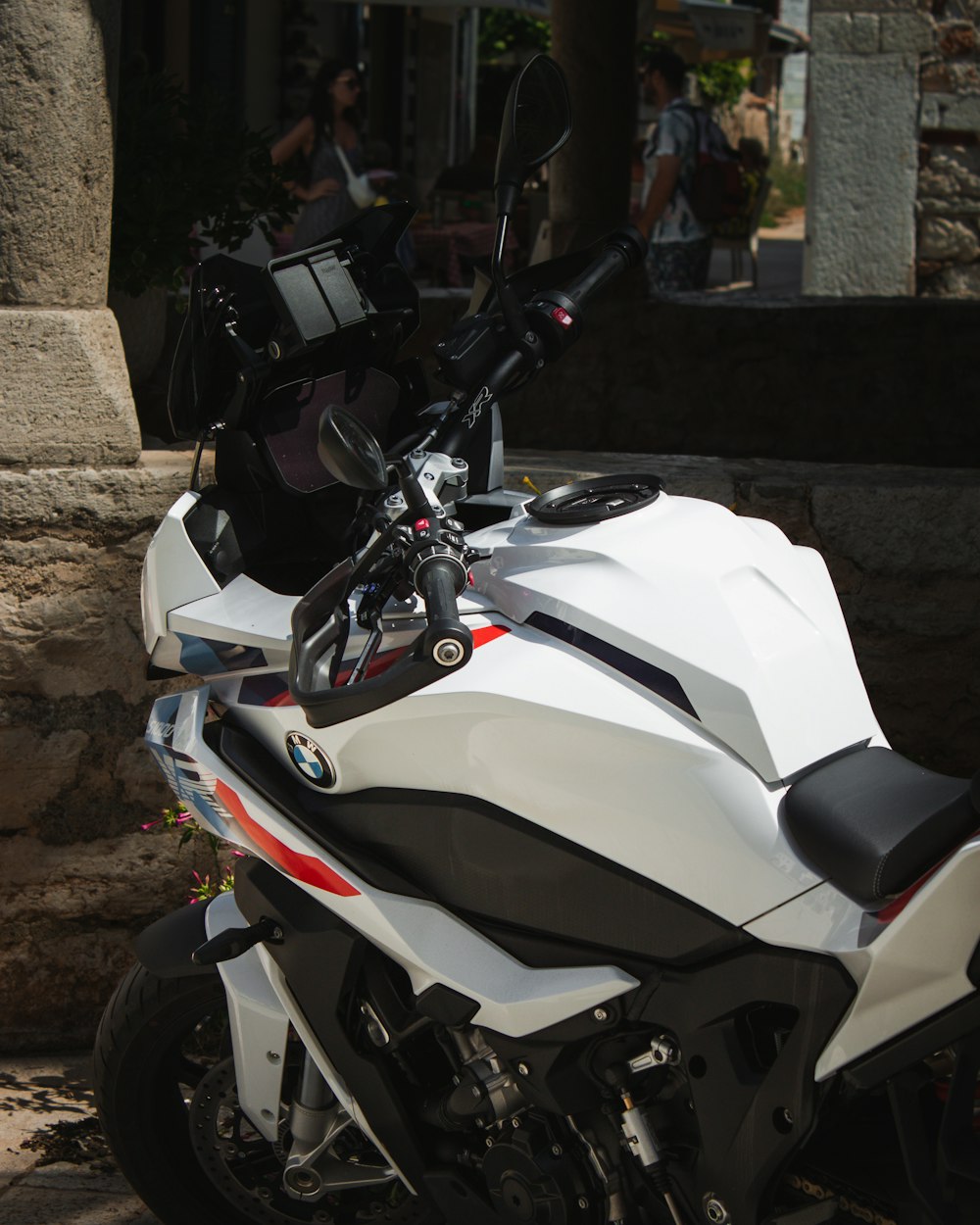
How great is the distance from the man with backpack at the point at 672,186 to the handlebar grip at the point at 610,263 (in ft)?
15.8

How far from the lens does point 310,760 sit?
1.96 meters

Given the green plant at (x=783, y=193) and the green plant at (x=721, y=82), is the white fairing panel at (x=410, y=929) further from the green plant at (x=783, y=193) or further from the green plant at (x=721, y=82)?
the green plant at (x=721, y=82)

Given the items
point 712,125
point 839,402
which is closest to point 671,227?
point 712,125

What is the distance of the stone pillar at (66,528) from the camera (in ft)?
9.71

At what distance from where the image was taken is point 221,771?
204cm

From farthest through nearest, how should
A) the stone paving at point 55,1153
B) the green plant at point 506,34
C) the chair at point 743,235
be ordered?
the green plant at point 506,34
the chair at point 743,235
the stone paving at point 55,1153

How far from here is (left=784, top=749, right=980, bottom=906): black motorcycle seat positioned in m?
1.67

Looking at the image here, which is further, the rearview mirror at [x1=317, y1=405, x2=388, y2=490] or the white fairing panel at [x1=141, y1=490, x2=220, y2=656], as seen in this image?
the white fairing panel at [x1=141, y1=490, x2=220, y2=656]

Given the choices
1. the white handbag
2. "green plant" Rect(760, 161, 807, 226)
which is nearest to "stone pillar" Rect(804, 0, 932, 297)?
the white handbag

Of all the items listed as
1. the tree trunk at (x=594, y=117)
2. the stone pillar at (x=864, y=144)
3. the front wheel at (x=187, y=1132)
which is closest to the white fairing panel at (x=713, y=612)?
the front wheel at (x=187, y=1132)

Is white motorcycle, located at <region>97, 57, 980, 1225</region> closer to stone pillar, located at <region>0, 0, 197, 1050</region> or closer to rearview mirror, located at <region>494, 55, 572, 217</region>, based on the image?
rearview mirror, located at <region>494, 55, 572, 217</region>

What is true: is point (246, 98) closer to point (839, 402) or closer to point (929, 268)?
point (929, 268)

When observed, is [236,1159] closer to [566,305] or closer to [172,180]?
[566,305]

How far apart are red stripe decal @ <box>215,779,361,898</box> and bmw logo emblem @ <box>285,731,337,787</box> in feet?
0.32
